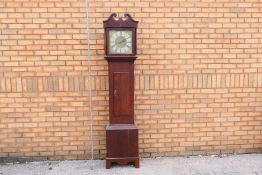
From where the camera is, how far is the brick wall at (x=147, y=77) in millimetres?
4469

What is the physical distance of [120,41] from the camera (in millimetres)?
4082

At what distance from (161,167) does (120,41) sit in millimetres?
1950

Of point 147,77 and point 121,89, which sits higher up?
point 147,77

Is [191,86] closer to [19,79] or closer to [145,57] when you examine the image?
[145,57]

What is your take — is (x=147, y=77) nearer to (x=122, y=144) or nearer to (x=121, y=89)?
(x=121, y=89)

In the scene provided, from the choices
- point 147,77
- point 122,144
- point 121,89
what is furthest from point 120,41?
point 122,144

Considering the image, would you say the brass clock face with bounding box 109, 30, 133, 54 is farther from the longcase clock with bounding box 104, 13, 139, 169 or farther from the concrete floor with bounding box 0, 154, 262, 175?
the concrete floor with bounding box 0, 154, 262, 175

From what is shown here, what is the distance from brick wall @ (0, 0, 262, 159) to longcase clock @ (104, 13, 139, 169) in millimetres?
421

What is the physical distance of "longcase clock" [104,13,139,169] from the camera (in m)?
4.07

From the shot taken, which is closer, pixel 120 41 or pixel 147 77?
pixel 120 41

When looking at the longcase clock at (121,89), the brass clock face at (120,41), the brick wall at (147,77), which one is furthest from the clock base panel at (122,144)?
the brass clock face at (120,41)

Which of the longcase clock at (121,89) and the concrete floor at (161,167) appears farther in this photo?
the concrete floor at (161,167)

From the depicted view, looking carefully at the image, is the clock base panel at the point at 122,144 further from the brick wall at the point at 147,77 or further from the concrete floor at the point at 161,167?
the brick wall at the point at 147,77

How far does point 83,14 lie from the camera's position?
4.47 metres
